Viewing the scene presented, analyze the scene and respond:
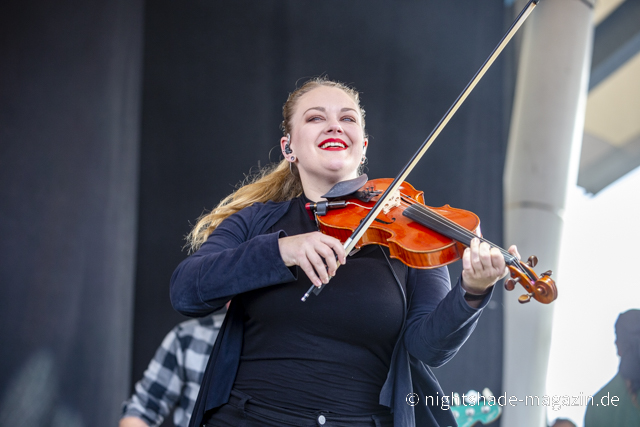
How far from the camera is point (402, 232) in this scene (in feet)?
3.77

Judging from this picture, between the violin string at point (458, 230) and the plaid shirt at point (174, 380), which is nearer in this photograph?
the violin string at point (458, 230)

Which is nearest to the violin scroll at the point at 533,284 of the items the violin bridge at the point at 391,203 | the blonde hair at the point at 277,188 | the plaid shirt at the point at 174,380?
the violin bridge at the point at 391,203

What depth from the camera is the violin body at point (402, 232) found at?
Result: 1088 mm

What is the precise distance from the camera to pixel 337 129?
131 centimetres

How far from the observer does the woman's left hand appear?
0.93m

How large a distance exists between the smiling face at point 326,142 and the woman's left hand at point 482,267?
44cm

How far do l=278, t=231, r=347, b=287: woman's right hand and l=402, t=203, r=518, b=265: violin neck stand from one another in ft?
0.89

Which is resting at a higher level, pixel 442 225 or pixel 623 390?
pixel 442 225

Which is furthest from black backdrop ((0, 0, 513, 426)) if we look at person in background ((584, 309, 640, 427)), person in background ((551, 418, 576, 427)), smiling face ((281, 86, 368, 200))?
smiling face ((281, 86, 368, 200))

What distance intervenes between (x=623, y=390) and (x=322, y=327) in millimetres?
1718

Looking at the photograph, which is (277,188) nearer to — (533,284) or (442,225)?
(442,225)

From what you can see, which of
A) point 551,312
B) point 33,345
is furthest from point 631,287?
point 33,345

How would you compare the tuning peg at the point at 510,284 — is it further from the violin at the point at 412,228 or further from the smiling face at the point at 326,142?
the smiling face at the point at 326,142

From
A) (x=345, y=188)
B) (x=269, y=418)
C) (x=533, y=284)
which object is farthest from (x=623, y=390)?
(x=269, y=418)
